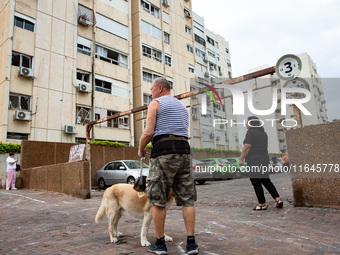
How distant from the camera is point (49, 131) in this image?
19547mm

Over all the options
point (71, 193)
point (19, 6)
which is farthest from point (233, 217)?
point (19, 6)

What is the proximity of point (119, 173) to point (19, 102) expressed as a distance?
1042 centimetres

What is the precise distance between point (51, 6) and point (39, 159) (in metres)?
13.7

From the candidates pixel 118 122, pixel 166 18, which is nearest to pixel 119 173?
pixel 118 122

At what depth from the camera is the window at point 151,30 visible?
1171 inches

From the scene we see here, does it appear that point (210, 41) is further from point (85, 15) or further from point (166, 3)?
point (85, 15)

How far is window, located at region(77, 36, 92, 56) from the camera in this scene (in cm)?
2292

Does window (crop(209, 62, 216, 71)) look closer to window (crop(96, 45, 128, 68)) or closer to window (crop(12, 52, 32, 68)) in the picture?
window (crop(96, 45, 128, 68))

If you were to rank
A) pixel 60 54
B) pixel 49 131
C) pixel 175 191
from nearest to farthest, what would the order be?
1. pixel 175 191
2. pixel 49 131
3. pixel 60 54

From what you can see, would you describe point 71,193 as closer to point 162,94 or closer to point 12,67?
point 162,94

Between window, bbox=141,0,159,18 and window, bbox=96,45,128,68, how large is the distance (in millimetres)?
8049

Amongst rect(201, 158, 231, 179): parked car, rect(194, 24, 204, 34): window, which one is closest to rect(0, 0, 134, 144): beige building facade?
rect(201, 158, 231, 179): parked car

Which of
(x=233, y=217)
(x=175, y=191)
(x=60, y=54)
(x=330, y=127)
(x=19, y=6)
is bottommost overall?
(x=233, y=217)

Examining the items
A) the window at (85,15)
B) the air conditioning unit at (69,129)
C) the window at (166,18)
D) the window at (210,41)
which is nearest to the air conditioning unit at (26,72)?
the air conditioning unit at (69,129)
